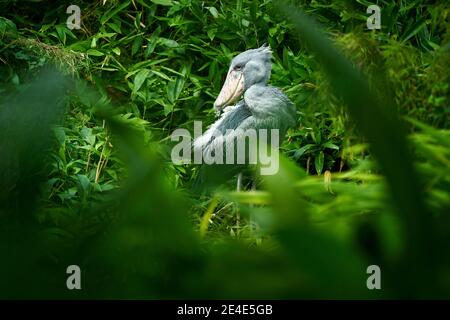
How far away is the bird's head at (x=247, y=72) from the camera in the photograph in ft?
8.11

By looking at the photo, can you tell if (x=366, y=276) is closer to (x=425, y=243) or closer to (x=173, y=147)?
(x=425, y=243)

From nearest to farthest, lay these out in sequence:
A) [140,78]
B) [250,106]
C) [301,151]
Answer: [250,106]
[301,151]
[140,78]

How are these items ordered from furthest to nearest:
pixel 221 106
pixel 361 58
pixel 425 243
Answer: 1. pixel 221 106
2. pixel 361 58
3. pixel 425 243

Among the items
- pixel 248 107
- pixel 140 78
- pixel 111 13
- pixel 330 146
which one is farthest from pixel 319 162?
pixel 111 13

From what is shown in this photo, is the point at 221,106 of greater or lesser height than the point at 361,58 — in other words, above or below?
above

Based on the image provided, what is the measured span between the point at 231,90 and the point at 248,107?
80 mm

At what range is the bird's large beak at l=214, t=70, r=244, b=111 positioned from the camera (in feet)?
8.19

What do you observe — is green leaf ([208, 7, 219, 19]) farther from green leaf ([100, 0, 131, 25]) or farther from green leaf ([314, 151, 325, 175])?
green leaf ([314, 151, 325, 175])

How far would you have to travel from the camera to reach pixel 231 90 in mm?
2512

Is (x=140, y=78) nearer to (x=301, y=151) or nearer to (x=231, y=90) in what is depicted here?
(x=231, y=90)

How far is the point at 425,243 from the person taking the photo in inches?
9.2

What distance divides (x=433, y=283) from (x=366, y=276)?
0.04m

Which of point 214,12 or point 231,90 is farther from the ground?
point 214,12
